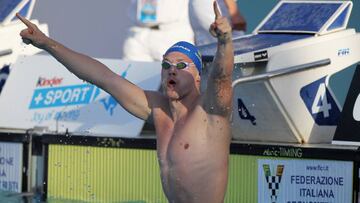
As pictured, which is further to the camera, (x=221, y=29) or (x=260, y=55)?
(x=260, y=55)

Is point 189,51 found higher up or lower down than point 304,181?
higher up

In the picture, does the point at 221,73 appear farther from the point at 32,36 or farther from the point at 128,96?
the point at 32,36

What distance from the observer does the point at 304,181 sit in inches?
255

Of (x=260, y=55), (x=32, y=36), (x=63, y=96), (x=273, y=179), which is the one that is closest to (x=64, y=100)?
(x=63, y=96)

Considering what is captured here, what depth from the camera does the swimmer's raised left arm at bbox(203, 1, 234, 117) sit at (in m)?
4.11

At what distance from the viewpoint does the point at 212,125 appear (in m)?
4.52

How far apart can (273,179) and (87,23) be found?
4.64 m

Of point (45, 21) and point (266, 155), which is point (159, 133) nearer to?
point (266, 155)

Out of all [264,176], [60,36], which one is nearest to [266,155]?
[264,176]

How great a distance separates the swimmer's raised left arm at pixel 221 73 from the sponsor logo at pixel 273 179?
2152 millimetres

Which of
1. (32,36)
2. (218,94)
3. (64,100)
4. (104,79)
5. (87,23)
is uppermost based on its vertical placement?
(87,23)

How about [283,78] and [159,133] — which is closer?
[159,133]

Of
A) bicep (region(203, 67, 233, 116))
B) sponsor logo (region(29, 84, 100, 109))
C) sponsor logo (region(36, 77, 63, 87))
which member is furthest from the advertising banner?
bicep (region(203, 67, 233, 116))

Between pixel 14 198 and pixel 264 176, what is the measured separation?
189 cm
